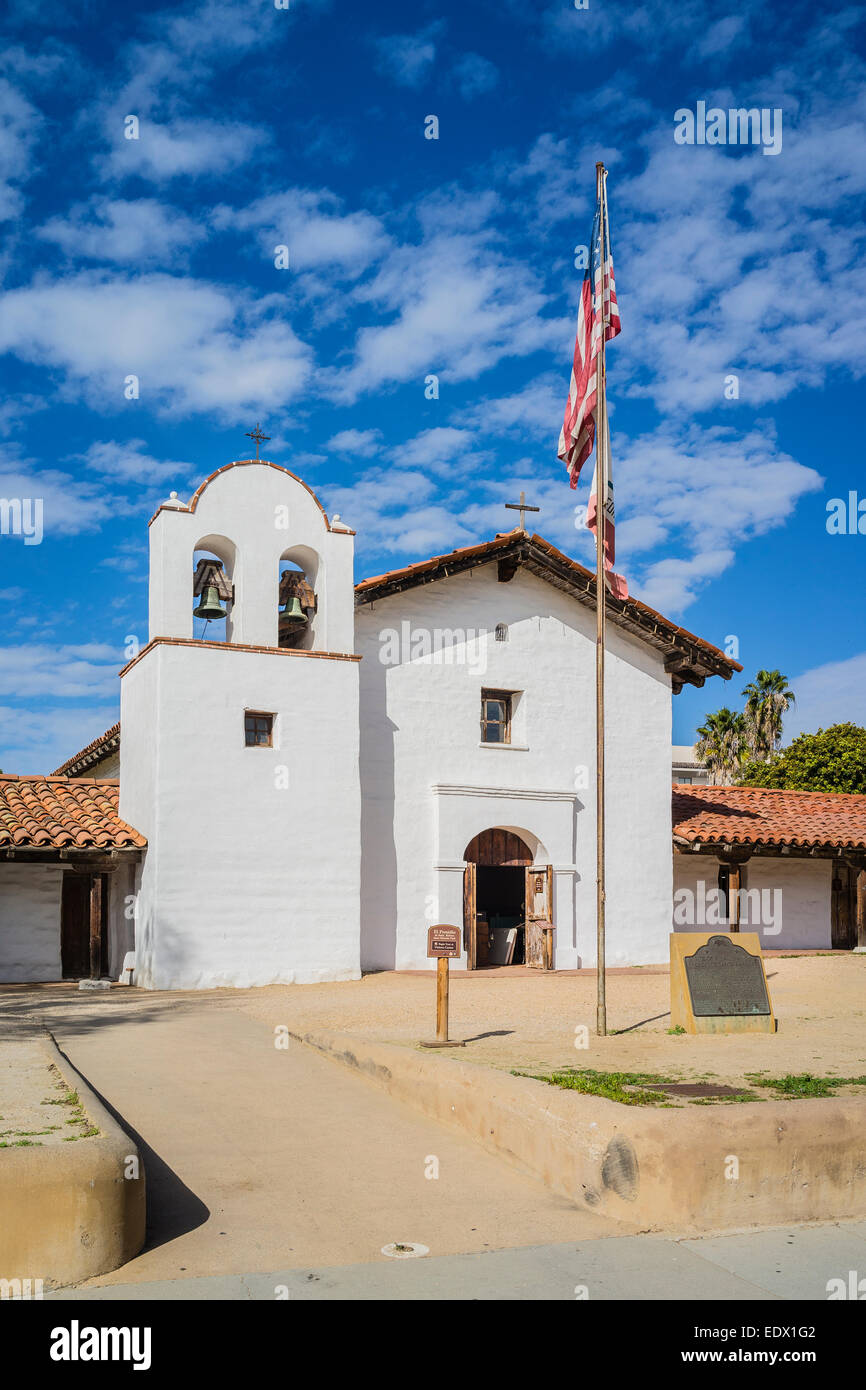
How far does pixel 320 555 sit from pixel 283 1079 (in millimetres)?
10895

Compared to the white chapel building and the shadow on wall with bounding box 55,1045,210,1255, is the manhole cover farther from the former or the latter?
the white chapel building

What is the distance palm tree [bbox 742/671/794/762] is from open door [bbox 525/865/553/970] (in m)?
28.4

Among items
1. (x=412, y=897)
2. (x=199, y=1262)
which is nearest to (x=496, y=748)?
(x=412, y=897)

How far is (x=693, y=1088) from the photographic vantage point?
7355 mm

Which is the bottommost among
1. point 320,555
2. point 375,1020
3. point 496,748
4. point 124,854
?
point 375,1020

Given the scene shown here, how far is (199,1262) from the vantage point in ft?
17.4

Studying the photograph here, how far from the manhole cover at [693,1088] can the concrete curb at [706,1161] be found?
0.74m

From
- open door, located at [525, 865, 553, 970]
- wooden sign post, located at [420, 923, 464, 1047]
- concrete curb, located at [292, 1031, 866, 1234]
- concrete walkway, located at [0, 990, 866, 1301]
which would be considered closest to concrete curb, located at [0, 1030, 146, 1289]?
concrete walkway, located at [0, 990, 866, 1301]

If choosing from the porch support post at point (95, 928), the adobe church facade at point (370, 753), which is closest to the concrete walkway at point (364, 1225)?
the adobe church facade at point (370, 753)

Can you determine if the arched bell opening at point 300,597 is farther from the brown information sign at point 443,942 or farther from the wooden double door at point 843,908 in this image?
the wooden double door at point 843,908

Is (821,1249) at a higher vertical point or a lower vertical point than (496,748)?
lower

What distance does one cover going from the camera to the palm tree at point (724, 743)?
48.3 metres

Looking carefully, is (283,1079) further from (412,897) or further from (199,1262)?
(412,897)
